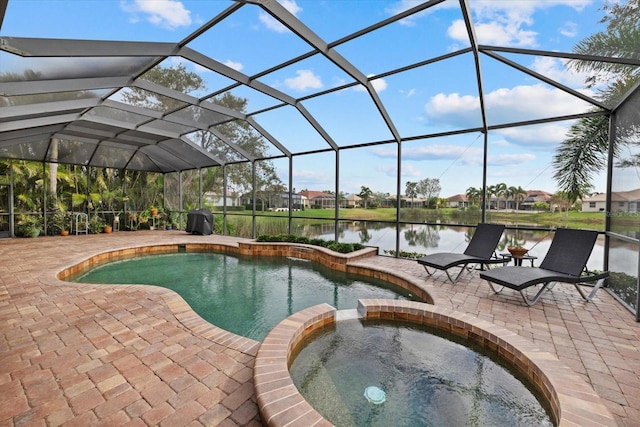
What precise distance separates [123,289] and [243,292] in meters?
1.92

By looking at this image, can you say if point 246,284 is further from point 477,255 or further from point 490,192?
point 490,192

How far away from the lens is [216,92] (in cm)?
708

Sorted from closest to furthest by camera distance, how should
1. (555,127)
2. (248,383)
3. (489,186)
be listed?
(248,383) → (555,127) → (489,186)

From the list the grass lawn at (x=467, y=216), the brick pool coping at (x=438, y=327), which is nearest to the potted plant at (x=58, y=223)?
the grass lawn at (x=467, y=216)

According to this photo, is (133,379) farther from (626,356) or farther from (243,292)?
(626,356)

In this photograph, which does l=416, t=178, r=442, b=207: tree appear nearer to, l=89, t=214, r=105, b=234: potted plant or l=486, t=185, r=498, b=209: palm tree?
l=486, t=185, r=498, b=209: palm tree

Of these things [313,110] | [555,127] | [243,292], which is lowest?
[243,292]

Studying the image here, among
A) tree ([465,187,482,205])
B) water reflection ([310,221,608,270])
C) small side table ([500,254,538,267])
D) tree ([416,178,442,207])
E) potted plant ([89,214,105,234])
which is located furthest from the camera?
potted plant ([89,214,105,234])

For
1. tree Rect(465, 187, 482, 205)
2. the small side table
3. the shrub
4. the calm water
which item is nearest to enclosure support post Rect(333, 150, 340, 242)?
the shrub

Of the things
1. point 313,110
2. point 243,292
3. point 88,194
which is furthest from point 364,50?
point 88,194

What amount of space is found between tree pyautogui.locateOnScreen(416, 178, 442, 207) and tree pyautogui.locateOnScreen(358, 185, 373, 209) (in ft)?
5.30

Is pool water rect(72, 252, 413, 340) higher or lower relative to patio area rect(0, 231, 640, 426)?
lower

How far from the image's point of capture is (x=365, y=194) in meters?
9.33

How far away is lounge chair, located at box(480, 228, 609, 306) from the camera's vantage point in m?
4.31
